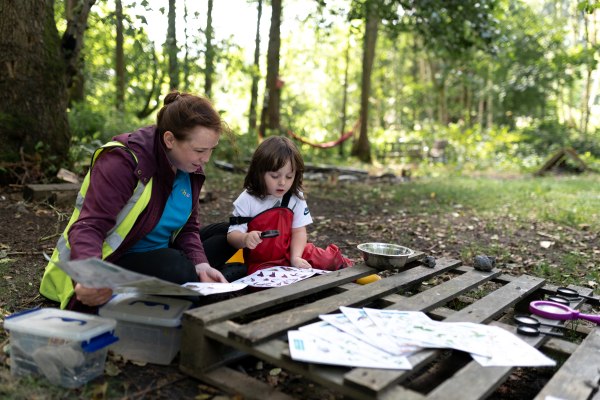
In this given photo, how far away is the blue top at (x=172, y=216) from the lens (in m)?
2.35

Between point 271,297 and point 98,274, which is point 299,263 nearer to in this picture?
point 271,297

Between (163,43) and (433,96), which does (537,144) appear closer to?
(433,96)

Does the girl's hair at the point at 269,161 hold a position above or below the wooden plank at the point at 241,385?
above

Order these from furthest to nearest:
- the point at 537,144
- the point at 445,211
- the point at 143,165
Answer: the point at 537,144 → the point at 445,211 → the point at 143,165

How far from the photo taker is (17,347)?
5.74 ft

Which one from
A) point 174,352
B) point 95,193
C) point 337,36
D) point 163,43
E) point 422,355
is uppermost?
point 337,36

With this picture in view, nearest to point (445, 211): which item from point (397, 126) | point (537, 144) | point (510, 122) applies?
point (537, 144)

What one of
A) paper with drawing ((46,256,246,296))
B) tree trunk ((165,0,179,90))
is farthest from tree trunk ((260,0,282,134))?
paper with drawing ((46,256,246,296))

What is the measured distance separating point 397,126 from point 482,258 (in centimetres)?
2162

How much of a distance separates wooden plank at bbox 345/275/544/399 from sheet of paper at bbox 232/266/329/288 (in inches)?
30.1

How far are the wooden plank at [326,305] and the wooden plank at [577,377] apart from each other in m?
0.77

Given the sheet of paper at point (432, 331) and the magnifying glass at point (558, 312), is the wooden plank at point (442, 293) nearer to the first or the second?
the sheet of paper at point (432, 331)

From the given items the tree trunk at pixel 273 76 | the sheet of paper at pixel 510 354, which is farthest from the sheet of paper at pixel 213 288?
the tree trunk at pixel 273 76

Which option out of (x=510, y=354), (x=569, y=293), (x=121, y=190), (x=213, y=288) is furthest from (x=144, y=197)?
(x=569, y=293)
